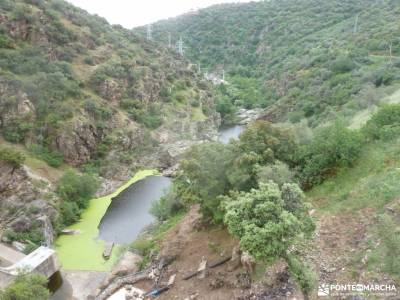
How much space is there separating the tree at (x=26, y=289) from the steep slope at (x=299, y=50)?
26108mm

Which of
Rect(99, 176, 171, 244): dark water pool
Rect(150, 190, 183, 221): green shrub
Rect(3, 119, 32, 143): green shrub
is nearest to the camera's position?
Rect(150, 190, 183, 221): green shrub

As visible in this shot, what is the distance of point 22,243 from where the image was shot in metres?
28.7

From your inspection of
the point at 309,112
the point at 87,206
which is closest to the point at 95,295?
the point at 87,206

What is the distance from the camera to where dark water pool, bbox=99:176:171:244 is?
3206cm

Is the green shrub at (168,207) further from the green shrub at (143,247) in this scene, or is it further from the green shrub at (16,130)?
the green shrub at (16,130)

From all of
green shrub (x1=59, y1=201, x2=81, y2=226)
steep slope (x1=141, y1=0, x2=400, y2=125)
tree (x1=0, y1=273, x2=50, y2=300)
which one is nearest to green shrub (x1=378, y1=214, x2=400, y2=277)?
tree (x1=0, y1=273, x2=50, y2=300)

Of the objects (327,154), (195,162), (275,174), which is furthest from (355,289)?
(195,162)

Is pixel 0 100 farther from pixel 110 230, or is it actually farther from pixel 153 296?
pixel 153 296

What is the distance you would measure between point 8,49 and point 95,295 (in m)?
34.1

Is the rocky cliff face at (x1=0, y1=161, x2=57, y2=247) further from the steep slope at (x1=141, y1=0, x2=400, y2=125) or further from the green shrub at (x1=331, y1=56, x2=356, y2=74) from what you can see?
the green shrub at (x1=331, y1=56, x2=356, y2=74)

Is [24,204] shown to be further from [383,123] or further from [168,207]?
[383,123]

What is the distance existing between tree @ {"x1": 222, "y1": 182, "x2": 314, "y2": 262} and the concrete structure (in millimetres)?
16441

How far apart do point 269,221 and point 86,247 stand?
863 inches

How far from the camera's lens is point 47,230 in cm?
2998
